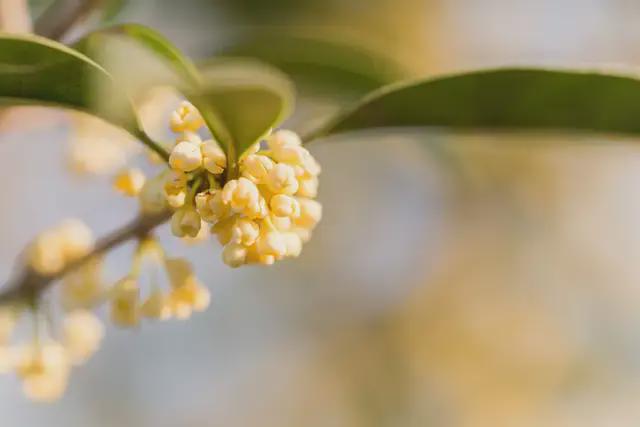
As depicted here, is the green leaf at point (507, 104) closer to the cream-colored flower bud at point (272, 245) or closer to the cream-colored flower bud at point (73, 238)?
the cream-colored flower bud at point (272, 245)

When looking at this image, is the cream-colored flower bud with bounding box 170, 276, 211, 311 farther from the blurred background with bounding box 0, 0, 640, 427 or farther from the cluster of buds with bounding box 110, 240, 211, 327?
the blurred background with bounding box 0, 0, 640, 427

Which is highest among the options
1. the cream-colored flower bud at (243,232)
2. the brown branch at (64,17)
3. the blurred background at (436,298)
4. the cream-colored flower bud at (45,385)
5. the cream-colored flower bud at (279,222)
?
the blurred background at (436,298)

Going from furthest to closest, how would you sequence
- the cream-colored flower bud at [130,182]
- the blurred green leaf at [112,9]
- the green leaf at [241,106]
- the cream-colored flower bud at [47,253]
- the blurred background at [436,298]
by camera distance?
the blurred background at [436,298] < the blurred green leaf at [112,9] < the cream-colored flower bud at [47,253] < the cream-colored flower bud at [130,182] < the green leaf at [241,106]

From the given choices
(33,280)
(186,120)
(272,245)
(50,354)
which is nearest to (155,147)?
(186,120)

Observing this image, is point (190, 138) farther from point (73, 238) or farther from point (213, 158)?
point (73, 238)

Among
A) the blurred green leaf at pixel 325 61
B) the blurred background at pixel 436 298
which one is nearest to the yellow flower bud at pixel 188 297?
the blurred green leaf at pixel 325 61

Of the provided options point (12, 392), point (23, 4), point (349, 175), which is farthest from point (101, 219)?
point (349, 175)

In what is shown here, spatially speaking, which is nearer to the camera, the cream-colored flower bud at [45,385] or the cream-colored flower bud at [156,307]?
the cream-colored flower bud at [156,307]
